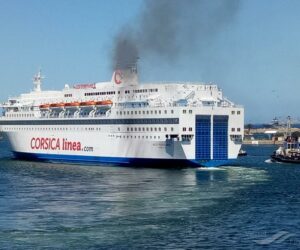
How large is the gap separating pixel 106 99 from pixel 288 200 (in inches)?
1181

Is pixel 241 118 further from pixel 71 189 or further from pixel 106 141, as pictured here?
pixel 71 189

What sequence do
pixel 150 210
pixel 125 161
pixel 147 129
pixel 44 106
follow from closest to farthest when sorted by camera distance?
pixel 150 210 → pixel 147 129 → pixel 125 161 → pixel 44 106

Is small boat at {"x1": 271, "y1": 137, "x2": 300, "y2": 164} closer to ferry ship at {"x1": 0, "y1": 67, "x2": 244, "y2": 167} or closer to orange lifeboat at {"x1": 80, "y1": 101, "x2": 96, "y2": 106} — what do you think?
ferry ship at {"x1": 0, "y1": 67, "x2": 244, "y2": 167}

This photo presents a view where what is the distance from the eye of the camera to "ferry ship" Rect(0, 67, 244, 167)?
5478 centimetres

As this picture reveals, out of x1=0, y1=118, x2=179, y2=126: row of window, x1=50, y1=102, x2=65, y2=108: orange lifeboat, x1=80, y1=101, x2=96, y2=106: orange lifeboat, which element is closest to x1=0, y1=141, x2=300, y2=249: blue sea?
x1=0, y1=118, x2=179, y2=126: row of window

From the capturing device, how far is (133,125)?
58.4 metres

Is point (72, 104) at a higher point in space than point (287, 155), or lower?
higher

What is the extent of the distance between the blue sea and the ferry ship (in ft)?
12.4

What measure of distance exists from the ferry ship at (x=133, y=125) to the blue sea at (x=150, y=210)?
3784mm

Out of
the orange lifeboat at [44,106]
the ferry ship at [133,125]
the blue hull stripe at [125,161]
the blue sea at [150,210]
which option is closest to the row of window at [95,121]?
the ferry ship at [133,125]

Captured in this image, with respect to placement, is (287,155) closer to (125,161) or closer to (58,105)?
(125,161)

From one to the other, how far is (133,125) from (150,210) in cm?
2666

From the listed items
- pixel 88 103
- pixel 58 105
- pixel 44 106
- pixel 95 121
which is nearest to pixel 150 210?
pixel 95 121

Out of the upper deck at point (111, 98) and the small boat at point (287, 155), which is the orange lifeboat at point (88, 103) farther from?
the small boat at point (287, 155)
